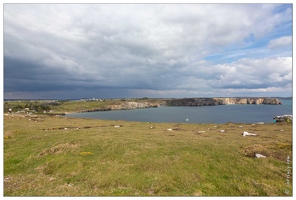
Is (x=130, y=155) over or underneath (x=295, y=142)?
underneath

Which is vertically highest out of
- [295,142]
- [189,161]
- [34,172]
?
[295,142]

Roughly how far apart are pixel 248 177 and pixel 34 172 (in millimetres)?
25763

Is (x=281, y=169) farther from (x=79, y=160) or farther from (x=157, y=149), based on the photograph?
(x=79, y=160)

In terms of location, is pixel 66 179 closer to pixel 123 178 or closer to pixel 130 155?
pixel 123 178

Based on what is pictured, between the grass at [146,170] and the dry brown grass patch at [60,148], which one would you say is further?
the dry brown grass patch at [60,148]

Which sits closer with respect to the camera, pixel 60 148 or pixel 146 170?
pixel 146 170

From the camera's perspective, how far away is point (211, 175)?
20938 mm

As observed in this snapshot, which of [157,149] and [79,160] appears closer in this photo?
[79,160]

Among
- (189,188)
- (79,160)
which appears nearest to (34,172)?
(79,160)

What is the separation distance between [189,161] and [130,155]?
8387 mm

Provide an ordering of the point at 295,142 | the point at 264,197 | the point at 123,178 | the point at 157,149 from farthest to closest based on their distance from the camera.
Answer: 1. the point at 157,149
2. the point at 123,178
3. the point at 295,142
4. the point at 264,197

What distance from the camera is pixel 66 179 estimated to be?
22.1 meters

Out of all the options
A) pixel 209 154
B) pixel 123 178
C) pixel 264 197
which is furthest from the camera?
pixel 209 154

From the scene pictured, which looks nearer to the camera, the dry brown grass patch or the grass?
the grass
